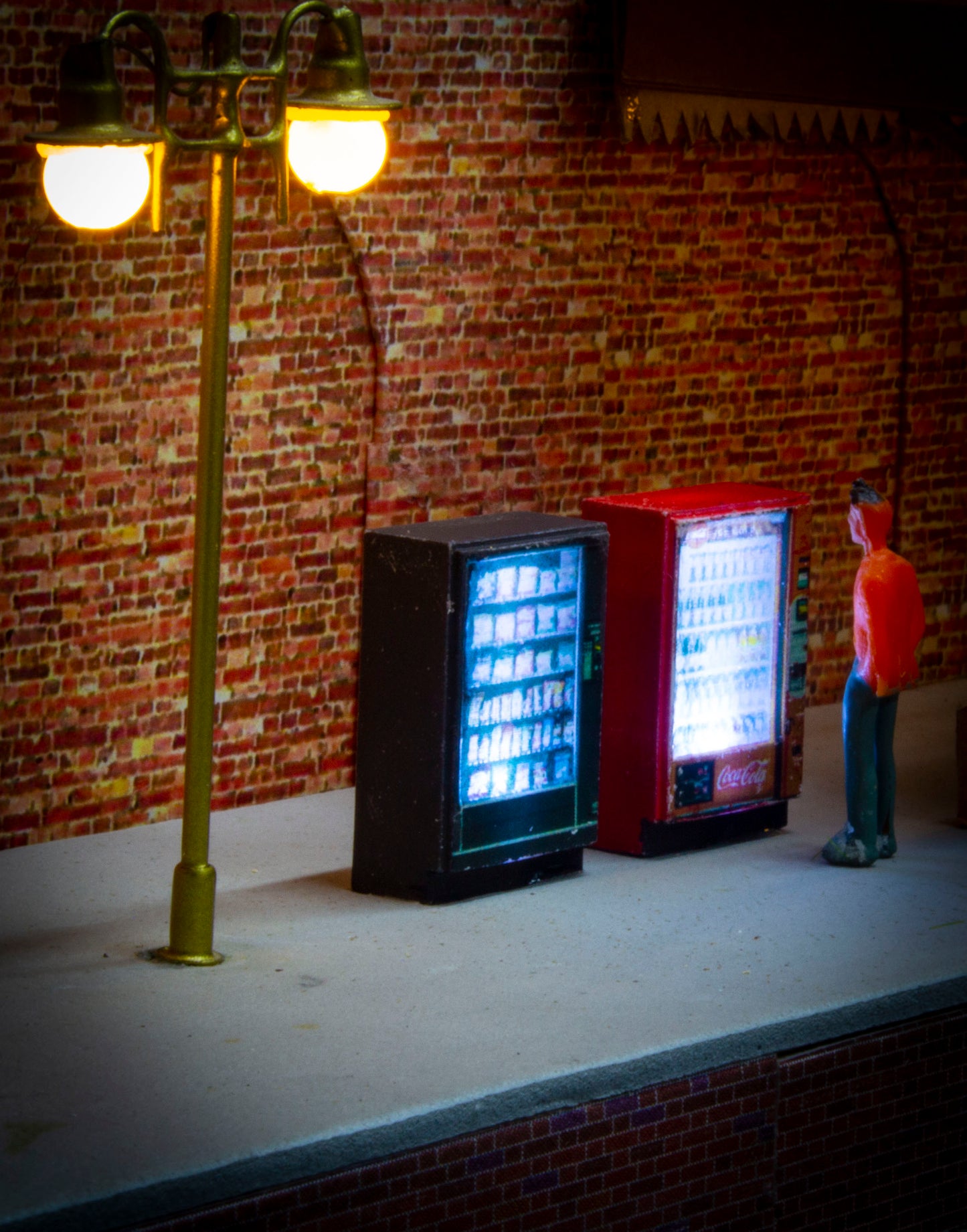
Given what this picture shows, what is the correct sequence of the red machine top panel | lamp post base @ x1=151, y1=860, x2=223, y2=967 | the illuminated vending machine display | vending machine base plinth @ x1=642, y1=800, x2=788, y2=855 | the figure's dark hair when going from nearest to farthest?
lamp post base @ x1=151, y1=860, x2=223, y2=967, the illuminated vending machine display, the figure's dark hair, the red machine top panel, vending machine base plinth @ x1=642, y1=800, x2=788, y2=855

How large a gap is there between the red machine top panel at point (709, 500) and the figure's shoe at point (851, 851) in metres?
1.48

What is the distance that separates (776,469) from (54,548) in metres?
4.58

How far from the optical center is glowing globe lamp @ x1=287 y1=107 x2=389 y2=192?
7676 millimetres

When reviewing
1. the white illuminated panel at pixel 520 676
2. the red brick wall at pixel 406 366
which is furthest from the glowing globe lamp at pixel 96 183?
the white illuminated panel at pixel 520 676

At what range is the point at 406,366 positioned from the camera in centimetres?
1080

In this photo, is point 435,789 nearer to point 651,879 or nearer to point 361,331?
point 651,879

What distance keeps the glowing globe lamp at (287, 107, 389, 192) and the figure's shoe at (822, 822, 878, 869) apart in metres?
3.75

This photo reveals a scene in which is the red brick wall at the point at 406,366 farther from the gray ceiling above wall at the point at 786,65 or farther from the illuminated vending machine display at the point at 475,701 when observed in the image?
the illuminated vending machine display at the point at 475,701

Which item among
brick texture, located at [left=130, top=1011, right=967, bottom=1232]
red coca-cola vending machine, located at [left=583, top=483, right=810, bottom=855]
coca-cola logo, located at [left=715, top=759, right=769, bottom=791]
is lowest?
brick texture, located at [left=130, top=1011, right=967, bottom=1232]

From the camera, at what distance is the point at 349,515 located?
1077 cm

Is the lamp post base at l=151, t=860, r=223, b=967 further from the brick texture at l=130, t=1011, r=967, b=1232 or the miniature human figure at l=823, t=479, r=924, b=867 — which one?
the miniature human figure at l=823, t=479, r=924, b=867

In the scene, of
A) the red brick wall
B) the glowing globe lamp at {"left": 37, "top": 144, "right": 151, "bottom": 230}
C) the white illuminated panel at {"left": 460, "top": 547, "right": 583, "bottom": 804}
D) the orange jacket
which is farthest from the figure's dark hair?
the glowing globe lamp at {"left": 37, "top": 144, "right": 151, "bottom": 230}

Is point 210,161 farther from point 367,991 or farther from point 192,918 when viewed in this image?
point 367,991

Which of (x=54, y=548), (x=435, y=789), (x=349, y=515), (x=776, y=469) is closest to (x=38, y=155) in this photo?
(x=54, y=548)
